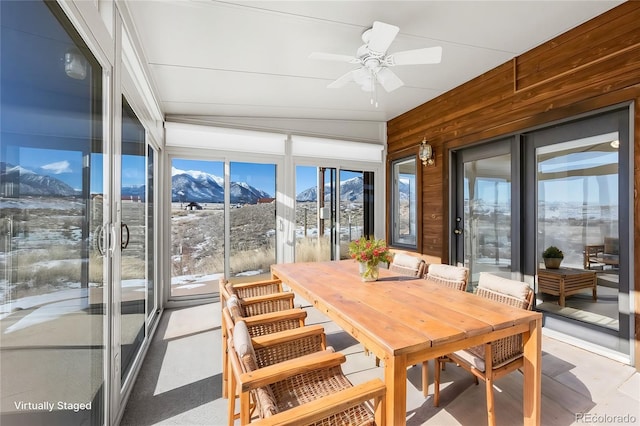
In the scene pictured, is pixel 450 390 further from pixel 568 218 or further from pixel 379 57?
pixel 379 57

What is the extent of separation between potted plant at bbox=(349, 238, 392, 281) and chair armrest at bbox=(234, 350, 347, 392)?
0.87 metres

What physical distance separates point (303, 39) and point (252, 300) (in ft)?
7.38

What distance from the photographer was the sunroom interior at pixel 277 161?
1169 millimetres

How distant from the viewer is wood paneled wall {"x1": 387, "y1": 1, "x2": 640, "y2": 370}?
2340 millimetres

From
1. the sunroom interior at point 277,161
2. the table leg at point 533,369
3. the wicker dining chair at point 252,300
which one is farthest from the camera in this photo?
the wicker dining chair at point 252,300

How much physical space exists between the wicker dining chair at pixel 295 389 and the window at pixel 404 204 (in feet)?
11.5

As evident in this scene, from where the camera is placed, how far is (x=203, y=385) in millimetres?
2186

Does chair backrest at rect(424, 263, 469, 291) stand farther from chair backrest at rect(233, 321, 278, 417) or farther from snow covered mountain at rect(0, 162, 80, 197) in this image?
snow covered mountain at rect(0, 162, 80, 197)

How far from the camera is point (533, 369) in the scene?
1522 mm

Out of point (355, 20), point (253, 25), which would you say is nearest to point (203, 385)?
point (253, 25)

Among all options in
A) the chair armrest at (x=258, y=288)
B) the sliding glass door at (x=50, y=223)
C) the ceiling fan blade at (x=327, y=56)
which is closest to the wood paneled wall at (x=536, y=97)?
the ceiling fan blade at (x=327, y=56)

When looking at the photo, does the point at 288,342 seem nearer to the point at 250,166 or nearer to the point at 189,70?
the point at 189,70

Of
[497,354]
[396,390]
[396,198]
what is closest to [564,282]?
[497,354]

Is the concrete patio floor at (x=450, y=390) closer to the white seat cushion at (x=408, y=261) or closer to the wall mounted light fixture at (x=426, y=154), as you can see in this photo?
the white seat cushion at (x=408, y=261)
